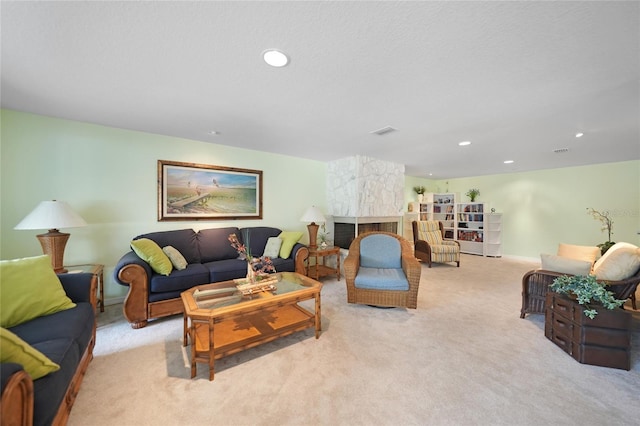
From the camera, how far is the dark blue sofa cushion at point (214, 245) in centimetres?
325

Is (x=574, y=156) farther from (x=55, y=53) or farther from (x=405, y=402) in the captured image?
(x=55, y=53)

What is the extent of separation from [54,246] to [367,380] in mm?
3301

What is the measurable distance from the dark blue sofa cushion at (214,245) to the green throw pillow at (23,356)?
2.26 m

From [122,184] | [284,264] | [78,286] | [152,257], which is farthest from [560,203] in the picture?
[122,184]

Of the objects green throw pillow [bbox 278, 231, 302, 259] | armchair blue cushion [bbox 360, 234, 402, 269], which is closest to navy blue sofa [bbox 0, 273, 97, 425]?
green throw pillow [bbox 278, 231, 302, 259]

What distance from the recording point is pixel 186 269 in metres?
2.75

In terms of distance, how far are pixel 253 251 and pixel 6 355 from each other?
268 centimetres

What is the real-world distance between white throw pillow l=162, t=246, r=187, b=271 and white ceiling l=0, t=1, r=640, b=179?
1.59m

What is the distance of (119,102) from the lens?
7.48ft

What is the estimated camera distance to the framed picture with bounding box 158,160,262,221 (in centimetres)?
330

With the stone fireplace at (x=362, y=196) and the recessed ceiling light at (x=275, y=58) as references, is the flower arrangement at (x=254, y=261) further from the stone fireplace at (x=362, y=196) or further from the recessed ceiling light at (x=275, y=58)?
the stone fireplace at (x=362, y=196)

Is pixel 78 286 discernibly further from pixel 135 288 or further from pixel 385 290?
pixel 385 290

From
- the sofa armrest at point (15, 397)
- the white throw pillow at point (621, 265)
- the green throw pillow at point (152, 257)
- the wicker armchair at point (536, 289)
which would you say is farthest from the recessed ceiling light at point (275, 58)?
the white throw pillow at point (621, 265)

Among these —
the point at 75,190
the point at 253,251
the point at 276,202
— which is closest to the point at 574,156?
the point at 276,202
